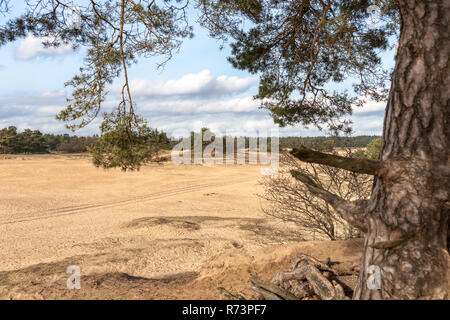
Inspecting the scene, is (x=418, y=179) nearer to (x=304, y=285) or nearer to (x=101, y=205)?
(x=304, y=285)

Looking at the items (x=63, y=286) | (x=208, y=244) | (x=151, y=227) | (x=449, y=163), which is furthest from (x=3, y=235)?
(x=449, y=163)

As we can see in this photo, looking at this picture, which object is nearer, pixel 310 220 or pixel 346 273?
pixel 346 273

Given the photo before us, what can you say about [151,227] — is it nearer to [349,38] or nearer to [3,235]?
[3,235]

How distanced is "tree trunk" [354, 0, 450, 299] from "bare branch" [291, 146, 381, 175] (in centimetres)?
18

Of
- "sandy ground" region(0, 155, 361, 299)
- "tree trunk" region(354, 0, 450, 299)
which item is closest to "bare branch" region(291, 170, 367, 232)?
"tree trunk" region(354, 0, 450, 299)

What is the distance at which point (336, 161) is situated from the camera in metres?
2.47

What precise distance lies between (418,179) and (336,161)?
0.75m

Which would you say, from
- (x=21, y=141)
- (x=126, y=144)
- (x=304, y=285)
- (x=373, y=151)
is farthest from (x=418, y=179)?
(x=21, y=141)

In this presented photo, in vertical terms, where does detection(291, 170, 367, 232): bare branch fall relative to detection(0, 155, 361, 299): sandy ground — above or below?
above

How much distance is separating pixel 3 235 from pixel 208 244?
6039 mm

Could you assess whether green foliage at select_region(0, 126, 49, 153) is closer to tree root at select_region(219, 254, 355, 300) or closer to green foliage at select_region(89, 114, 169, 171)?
green foliage at select_region(89, 114, 169, 171)

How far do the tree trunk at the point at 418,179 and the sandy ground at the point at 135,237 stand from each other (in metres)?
1.99

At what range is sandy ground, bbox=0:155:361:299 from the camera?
4906 millimetres

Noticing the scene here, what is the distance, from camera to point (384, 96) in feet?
21.5
